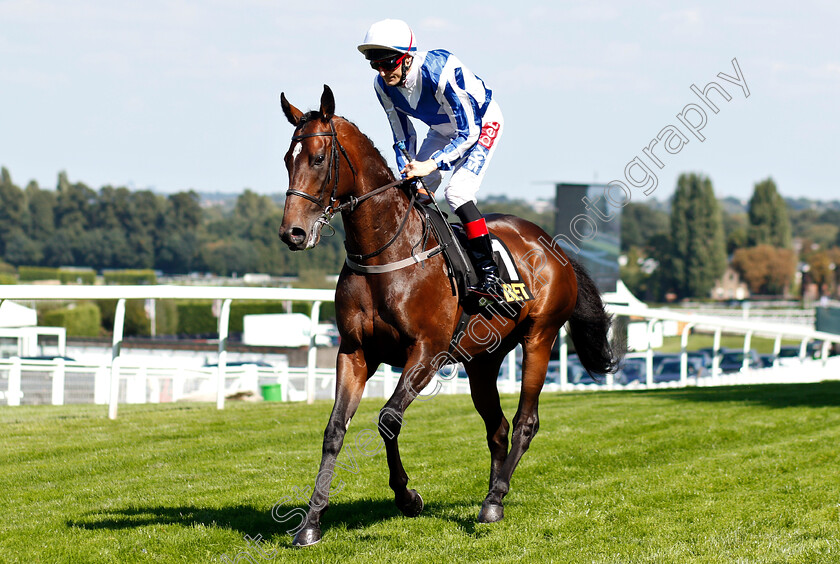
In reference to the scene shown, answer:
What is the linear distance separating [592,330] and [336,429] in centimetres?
240

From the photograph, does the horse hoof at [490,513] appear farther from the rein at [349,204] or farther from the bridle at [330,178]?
the bridle at [330,178]

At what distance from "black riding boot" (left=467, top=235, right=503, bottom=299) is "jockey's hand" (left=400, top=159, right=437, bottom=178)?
49cm

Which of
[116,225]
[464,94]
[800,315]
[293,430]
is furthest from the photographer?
[116,225]

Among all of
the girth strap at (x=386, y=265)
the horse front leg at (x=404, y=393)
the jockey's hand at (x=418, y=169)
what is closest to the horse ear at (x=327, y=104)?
the jockey's hand at (x=418, y=169)

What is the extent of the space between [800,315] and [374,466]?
69.2m

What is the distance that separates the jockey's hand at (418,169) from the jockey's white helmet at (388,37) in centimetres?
55

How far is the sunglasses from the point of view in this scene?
14.2ft

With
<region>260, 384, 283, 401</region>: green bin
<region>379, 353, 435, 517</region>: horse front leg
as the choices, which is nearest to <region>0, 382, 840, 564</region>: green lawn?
<region>379, 353, 435, 517</region>: horse front leg

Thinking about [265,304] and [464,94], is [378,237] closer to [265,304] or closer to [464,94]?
[464,94]

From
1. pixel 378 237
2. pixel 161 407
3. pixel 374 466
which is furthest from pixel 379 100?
pixel 161 407

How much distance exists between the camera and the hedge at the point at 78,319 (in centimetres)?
4816

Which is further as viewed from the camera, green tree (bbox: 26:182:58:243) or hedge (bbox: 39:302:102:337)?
green tree (bbox: 26:182:58:243)

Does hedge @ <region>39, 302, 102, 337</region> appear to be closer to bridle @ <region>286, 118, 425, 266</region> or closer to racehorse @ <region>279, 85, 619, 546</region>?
racehorse @ <region>279, 85, 619, 546</region>

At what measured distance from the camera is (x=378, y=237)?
4.25 meters
